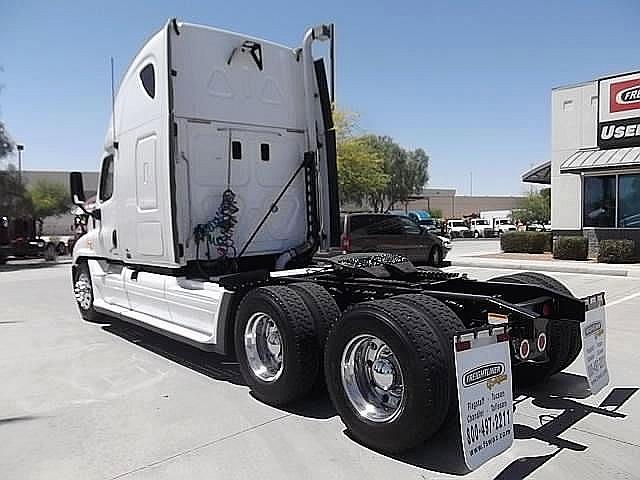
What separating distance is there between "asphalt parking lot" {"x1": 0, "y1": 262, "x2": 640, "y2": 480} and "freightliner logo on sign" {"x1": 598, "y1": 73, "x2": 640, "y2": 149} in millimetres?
13868

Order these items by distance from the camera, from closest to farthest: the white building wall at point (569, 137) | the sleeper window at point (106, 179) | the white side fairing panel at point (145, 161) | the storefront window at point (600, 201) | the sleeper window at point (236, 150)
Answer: the white side fairing panel at point (145, 161)
the sleeper window at point (236, 150)
the sleeper window at point (106, 179)
the storefront window at point (600, 201)
the white building wall at point (569, 137)

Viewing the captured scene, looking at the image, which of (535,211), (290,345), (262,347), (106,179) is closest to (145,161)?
(106,179)

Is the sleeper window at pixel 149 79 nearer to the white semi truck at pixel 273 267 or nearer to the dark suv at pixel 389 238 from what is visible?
the white semi truck at pixel 273 267

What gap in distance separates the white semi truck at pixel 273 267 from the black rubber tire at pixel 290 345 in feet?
0.04

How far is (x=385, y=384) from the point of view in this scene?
4.13 m

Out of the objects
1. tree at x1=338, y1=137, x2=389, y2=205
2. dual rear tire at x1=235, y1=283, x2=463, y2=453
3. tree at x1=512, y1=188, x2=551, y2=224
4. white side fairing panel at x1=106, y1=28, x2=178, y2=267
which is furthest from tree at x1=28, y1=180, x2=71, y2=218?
dual rear tire at x1=235, y1=283, x2=463, y2=453

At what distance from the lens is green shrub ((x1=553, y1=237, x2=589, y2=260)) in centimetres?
1841

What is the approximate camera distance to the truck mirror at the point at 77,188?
8570 millimetres

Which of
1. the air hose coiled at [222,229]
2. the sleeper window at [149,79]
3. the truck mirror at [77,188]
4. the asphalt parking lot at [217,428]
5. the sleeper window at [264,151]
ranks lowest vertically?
the asphalt parking lot at [217,428]

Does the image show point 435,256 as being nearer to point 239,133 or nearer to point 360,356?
point 239,133

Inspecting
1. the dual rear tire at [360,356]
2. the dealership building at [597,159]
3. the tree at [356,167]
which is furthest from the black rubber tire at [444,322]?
the tree at [356,167]

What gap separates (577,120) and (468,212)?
80131 millimetres

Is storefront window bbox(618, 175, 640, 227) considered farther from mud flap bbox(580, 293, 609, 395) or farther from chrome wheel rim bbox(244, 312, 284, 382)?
chrome wheel rim bbox(244, 312, 284, 382)

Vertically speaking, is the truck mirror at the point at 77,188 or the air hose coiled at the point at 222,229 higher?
the truck mirror at the point at 77,188
